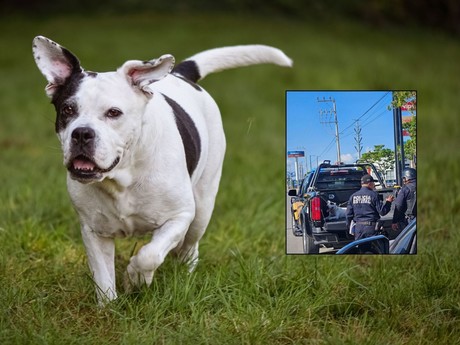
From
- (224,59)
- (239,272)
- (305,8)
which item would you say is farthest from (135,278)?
(305,8)

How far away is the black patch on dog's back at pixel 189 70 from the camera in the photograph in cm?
543

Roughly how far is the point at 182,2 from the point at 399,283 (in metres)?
18.3

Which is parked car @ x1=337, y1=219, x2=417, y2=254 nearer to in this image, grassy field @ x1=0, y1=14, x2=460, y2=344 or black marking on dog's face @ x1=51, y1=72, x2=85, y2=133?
grassy field @ x1=0, y1=14, x2=460, y2=344

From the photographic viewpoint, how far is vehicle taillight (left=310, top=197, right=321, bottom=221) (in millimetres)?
4516

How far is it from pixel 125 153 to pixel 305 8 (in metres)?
18.3

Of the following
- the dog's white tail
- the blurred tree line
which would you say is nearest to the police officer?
the dog's white tail

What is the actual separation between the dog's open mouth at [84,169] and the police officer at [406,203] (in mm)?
1576

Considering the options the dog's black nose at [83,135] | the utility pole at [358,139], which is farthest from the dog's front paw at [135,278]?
the utility pole at [358,139]

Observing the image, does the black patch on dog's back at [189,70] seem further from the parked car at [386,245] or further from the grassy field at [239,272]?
the parked car at [386,245]

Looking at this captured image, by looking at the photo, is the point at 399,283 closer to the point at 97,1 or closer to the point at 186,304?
the point at 186,304

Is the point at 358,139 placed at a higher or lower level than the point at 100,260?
higher

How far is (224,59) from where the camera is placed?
5668mm

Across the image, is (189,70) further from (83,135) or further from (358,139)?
(83,135)

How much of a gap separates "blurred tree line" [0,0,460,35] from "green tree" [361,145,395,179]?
1722cm
